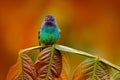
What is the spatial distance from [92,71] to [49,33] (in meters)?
0.12

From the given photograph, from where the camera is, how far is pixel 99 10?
99.1 inches

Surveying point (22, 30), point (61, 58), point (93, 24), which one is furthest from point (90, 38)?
point (61, 58)

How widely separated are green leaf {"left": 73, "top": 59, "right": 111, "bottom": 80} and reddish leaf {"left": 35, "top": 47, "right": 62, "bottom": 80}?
0.03 metres

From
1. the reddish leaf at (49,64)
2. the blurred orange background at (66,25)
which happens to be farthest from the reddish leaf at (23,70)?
the blurred orange background at (66,25)

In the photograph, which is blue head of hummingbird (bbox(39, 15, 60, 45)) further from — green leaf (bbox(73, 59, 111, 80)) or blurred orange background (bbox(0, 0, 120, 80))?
blurred orange background (bbox(0, 0, 120, 80))

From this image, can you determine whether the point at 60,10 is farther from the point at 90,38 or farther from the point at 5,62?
the point at 5,62

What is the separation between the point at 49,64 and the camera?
1.68ft

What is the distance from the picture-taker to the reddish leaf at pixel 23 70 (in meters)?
0.50

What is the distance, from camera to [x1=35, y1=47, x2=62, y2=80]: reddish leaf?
1.66ft

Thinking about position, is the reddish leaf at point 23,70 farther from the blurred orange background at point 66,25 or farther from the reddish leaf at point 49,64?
the blurred orange background at point 66,25

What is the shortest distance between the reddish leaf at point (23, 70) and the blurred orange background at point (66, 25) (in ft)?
5.65

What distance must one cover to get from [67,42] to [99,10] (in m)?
0.44

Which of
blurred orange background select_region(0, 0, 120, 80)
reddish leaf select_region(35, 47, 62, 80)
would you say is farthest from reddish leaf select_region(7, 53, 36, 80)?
blurred orange background select_region(0, 0, 120, 80)

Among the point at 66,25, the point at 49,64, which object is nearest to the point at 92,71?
the point at 49,64
